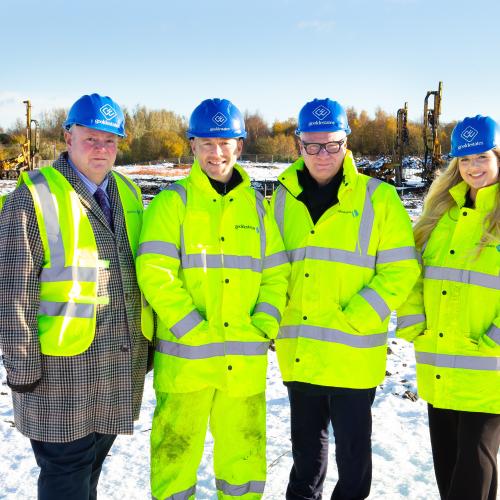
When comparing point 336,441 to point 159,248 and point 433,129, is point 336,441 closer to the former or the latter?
point 159,248

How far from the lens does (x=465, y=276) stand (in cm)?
276

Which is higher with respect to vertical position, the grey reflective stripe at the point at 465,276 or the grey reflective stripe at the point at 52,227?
the grey reflective stripe at the point at 52,227

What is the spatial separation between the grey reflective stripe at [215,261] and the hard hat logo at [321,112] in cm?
90

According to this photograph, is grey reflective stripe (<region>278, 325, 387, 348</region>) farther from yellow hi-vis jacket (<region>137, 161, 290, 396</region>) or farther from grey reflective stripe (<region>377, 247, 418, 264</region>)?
grey reflective stripe (<region>377, 247, 418, 264</region>)

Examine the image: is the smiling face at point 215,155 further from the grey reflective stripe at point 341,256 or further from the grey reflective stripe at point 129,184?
the grey reflective stripe at point 341,256

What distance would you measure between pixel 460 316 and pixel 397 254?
0.46 meters

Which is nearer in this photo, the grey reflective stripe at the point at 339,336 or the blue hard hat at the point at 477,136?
the blue hard hat at the point at 477,136

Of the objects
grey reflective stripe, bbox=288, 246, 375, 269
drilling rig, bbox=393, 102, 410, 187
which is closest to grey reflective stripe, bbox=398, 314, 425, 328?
grey reflective stripe, bbox=288, 246, 375, 269

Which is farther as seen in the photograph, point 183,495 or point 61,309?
point 183,495

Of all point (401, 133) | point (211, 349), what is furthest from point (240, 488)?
point (401, 133)

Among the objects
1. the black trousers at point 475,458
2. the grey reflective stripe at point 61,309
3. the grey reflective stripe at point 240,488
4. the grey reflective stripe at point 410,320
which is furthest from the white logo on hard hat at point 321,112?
the grey reflective stripe at point 240,488

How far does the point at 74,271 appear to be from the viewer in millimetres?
2561

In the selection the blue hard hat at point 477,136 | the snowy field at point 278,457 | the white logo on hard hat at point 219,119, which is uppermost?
the white logo on hard hat at point 219,119

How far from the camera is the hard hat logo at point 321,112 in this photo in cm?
302
